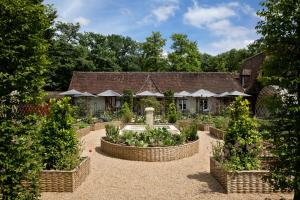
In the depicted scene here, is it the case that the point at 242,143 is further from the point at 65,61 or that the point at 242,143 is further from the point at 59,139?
the point at 65,61

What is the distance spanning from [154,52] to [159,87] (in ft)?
55.5

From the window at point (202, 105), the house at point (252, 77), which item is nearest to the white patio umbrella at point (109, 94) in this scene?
the window at point (202, 105)

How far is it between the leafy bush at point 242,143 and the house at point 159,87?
21318 millimetres

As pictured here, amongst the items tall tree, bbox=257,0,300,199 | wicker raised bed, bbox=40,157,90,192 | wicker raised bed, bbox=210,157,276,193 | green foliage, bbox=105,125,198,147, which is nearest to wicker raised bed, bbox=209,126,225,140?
green foliage, bbox=105,125,198,147

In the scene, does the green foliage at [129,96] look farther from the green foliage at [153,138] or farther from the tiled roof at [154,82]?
the green foliage at [153,138]

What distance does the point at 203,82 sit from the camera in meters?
33.8

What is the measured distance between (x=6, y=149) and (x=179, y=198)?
162 inches

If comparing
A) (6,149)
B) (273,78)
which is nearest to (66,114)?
(6,149)

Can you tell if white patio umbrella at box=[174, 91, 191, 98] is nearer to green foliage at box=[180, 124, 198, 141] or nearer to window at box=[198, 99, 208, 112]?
window at box=[198, 99, 208, 112]

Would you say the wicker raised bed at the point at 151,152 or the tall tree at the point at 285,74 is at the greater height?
the tall tree at the point at 285,74

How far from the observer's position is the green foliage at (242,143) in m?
7.81

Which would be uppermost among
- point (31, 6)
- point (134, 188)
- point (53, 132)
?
point (31, 6)

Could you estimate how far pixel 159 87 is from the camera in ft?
108

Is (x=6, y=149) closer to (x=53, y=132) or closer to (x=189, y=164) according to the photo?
(x=53, y=132)
